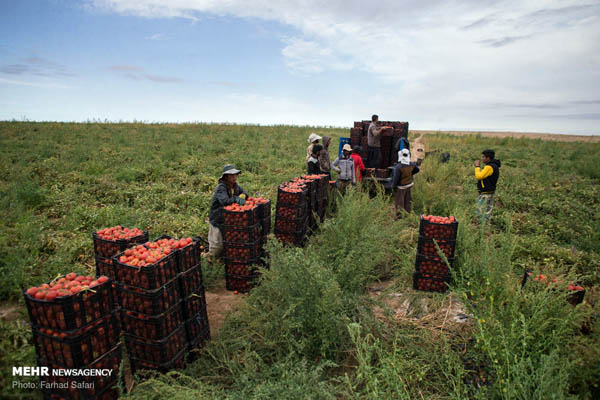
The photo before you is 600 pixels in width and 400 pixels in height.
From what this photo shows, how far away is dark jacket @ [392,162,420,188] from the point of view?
277 inches

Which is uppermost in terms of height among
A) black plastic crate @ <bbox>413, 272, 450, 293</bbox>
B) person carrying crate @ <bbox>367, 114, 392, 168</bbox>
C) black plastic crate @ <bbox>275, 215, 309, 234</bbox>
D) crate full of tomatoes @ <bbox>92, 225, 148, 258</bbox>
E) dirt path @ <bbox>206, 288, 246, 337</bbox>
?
person carrying crate @ <bbox>367, 114, 392, 168</bbox>

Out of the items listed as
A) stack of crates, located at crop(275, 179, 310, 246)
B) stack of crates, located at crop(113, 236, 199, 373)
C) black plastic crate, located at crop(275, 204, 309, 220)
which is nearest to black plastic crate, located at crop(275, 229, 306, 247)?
→ stack of crates, located at crop(275, 179, 310, 246)

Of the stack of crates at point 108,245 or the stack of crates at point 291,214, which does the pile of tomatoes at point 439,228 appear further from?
the stack of crates at point 108,245

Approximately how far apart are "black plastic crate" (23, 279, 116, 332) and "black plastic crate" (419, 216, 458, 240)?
4232 millimetres

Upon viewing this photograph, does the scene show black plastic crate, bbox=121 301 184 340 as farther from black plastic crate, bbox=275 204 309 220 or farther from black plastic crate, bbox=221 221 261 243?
black plastic crate, bbox=275 204 309 220

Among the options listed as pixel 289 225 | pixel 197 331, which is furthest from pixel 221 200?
pixel 197 331

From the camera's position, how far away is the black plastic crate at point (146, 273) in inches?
115

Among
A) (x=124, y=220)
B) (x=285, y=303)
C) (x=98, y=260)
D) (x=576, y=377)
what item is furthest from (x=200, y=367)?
(x=124, y=220)

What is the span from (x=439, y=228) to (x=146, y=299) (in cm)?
401

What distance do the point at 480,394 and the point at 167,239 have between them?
11.7 feet

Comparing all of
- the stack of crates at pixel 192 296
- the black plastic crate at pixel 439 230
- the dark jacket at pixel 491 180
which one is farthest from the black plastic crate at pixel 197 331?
the dark jacket at pixel 491 180

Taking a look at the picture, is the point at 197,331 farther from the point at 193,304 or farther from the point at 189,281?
the point at 189,281

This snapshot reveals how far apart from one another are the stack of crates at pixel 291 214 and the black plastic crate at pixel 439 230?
85.0 inches

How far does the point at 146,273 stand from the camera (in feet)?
9.57
